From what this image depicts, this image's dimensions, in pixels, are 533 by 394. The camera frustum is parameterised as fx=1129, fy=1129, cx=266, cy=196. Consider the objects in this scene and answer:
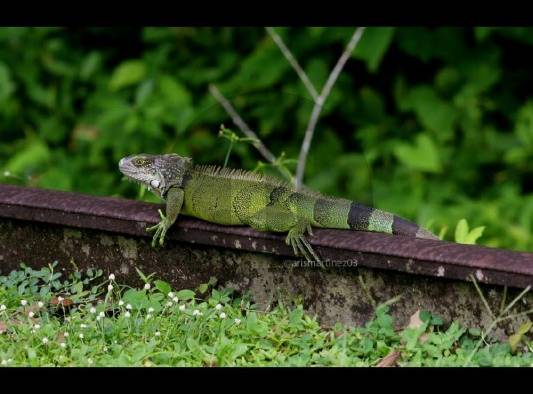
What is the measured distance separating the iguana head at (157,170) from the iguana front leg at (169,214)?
4 cm

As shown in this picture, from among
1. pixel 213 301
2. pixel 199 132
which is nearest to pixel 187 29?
pixel 199 132

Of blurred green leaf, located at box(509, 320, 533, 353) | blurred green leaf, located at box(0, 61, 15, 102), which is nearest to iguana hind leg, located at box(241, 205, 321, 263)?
blurred green leaf, located at box(509, 320, 533, 353)

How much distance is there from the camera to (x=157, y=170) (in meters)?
4.73

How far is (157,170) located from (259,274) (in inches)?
25.5

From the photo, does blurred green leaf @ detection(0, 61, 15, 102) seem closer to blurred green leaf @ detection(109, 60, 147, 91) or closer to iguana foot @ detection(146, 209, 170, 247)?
blurred green leaf @ detection(109, 60, 147, 91)

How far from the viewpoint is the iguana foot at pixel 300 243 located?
4.29 metres

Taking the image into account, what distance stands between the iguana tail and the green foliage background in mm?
1923

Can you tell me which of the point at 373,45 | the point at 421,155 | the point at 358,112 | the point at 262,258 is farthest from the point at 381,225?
the point at 358,112

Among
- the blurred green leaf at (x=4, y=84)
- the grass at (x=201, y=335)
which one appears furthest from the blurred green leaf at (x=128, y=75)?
the grass at (x=201, y=335)

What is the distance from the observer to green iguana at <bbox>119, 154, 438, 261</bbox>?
441cm

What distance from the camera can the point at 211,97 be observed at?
779cm

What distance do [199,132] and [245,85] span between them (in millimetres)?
549

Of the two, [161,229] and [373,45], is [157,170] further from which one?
[373,45]

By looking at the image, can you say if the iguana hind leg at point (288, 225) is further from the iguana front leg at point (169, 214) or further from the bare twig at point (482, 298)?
the bare twig at point (482, 298)
